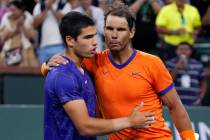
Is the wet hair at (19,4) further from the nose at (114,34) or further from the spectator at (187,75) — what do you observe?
the nose at (114,34)

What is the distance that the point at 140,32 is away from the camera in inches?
420

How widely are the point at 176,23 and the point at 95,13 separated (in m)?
1.21

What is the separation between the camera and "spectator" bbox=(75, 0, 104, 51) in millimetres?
10289

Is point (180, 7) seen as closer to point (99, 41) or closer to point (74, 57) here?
point (99, 41)

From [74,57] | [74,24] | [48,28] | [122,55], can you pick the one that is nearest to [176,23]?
[48,28]

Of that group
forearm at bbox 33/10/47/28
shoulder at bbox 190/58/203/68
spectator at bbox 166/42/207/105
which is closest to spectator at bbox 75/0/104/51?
forearm at bbox 33/10/47/28

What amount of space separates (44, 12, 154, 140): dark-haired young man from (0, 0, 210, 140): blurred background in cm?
450

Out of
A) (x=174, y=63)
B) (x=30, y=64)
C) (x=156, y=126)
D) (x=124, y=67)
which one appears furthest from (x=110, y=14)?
(x=30, y=64)

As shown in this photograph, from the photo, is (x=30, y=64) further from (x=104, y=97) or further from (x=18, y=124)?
(x=104, y=97)

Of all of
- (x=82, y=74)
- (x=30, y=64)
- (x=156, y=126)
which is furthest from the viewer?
(x=30, y=64)

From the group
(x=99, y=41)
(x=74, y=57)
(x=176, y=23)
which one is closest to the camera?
(x=74, y=57)

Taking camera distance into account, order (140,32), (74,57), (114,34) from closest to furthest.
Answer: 1. (74,57)
2. (114,34)
3. (140,32)

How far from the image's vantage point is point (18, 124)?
355 inches

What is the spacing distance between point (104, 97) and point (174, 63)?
4.35 meters
